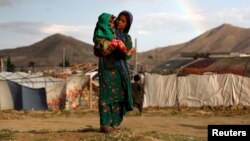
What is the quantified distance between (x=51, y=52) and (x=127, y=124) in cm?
7003

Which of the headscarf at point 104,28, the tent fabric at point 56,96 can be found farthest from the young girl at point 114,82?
the tent fabric at point 56,96

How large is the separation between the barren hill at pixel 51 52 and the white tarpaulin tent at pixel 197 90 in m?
50.0

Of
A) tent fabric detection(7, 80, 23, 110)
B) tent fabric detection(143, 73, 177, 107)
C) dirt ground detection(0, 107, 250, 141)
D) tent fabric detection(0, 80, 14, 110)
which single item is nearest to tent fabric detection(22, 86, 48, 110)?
tent fabric detection(7, 80, 23, 110)

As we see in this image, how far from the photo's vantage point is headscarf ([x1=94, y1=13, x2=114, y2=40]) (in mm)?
7934

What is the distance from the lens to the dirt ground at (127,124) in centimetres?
802

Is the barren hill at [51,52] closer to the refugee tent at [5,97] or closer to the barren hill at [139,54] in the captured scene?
the barren hill at [139,54]

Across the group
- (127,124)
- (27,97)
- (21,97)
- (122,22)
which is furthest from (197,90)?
(122,22)

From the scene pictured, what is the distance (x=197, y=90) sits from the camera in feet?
74.9

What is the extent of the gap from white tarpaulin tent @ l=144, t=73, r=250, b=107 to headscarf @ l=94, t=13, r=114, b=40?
14.9 meters

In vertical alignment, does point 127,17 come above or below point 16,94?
above

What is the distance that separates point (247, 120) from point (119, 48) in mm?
9906

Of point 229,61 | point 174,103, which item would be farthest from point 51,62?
point 174,103

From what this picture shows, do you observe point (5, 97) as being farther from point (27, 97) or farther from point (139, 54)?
point (139, 54)

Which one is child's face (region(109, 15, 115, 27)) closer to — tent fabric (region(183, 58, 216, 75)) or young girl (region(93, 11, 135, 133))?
young girl (region(93, 11, 135, 133))
